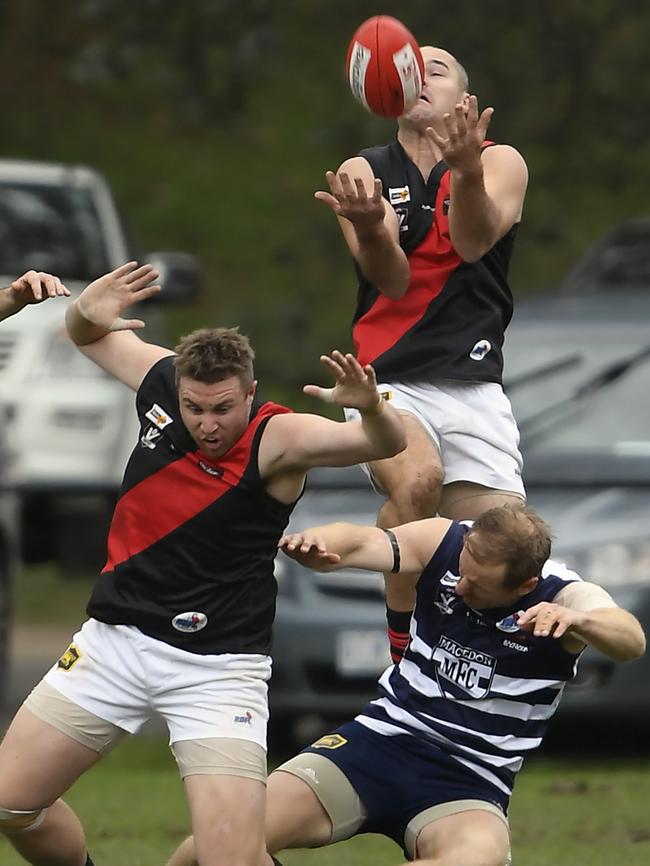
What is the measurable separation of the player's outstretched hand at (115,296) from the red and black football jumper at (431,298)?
29.4 inches

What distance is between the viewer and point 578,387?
36.8 ft

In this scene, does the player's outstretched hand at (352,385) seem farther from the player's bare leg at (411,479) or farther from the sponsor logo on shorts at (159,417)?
the player's bare leg at (411,479)

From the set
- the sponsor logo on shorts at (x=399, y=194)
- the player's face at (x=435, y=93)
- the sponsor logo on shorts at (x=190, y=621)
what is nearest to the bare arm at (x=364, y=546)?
the sponsor logo on shorts at (x=190, y=621)

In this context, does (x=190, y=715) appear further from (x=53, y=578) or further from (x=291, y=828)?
(x=53, y=578)

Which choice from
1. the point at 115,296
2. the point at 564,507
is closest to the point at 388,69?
the point at 115,296

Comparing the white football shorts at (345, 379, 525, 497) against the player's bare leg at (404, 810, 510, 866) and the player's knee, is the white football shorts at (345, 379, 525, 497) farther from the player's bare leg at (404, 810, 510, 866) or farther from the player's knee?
the player's knee

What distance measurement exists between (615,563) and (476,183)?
3.66m

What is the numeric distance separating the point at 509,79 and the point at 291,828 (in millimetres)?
9938

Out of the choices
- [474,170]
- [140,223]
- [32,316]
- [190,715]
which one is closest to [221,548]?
[190,715]

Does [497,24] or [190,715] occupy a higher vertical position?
[497,24]

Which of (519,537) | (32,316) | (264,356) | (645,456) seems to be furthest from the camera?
(264,356)

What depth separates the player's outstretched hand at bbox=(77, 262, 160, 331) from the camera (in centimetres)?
713

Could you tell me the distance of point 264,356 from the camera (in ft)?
58.4

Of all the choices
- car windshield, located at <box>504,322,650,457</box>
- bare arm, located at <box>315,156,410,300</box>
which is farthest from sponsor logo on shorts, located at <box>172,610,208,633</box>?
car windshield, located at <box>504,322,650,457</box>
